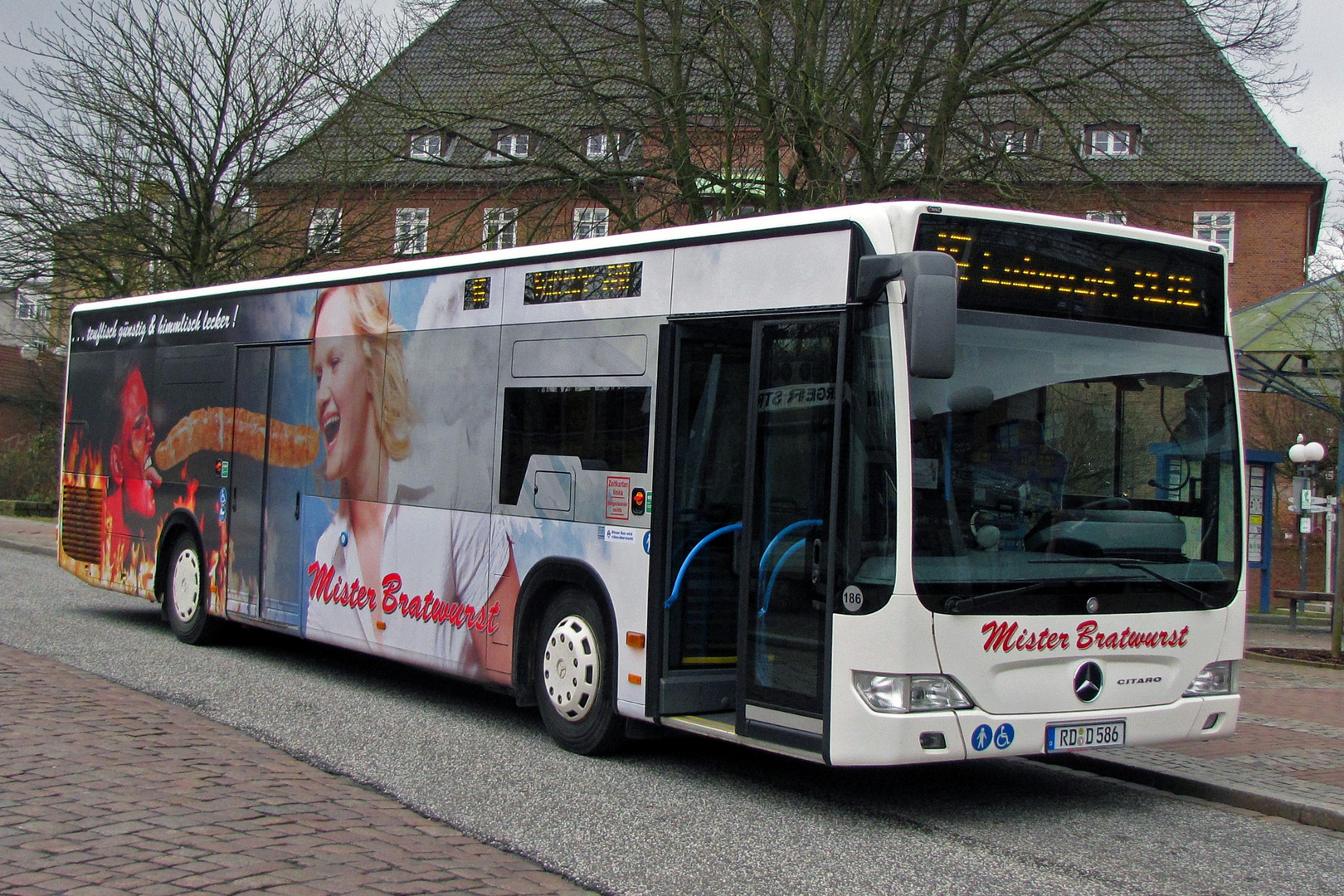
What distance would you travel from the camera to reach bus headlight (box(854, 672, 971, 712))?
21.3 feet

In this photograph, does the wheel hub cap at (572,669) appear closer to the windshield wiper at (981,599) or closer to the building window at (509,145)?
the windshield wiper at (981,599)

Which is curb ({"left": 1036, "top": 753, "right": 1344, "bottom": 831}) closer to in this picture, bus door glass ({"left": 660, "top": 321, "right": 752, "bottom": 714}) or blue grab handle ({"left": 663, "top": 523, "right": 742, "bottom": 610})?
bus door glass ({"left": 660, "top": 321, "right": 752, "bottom": 714})

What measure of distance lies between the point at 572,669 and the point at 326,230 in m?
17.7

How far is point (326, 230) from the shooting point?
24.5 m

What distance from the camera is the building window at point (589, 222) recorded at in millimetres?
18438

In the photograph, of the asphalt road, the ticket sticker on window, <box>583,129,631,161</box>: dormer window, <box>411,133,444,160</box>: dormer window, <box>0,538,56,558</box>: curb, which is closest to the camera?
the asphalt road

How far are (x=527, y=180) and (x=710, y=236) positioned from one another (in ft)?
35.7

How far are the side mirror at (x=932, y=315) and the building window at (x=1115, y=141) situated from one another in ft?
38.4

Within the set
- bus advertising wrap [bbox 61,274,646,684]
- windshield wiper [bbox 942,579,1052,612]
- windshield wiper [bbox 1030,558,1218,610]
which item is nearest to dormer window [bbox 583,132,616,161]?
bus advertising wrap [bbox 61,274,646,684]

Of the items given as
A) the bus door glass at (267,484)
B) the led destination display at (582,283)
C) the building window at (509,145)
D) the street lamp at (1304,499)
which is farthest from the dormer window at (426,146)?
the street lamp at (1304,499)

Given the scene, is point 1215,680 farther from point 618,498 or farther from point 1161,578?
point 618,498

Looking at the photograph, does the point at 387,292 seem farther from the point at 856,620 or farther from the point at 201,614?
the point at 856,620

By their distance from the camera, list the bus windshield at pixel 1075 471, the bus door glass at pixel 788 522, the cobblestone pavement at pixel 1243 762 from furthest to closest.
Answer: the cobblestone pavement at pixel 1243 762 → the bus door glass at pixel 788 522 → the bus windshield at pixel 1075 471

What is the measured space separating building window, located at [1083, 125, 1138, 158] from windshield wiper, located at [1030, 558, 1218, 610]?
10.9 metres
